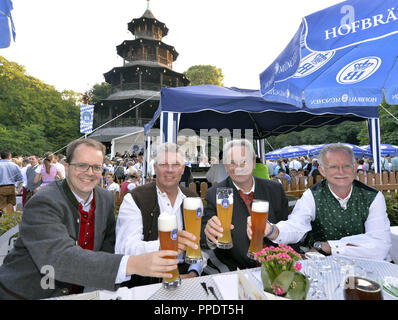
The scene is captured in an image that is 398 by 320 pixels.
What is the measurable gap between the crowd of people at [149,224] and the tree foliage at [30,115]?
2909 cm

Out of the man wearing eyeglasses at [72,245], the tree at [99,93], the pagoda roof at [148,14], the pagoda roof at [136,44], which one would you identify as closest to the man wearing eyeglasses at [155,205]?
the man wearing eyeglasses at [72,245]

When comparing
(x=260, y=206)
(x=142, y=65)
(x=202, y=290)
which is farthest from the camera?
(x=142, y=65)

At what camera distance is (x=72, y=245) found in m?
1.23

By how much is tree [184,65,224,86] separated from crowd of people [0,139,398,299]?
34.6 meters

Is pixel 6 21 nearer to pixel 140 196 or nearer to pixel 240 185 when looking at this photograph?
pixel 140 196

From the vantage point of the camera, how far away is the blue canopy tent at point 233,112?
477cm

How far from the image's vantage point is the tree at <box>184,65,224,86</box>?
35.1m

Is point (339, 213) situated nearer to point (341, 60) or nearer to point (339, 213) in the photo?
point (339, 213)

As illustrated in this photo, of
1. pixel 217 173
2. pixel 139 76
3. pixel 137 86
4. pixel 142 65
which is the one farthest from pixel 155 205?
pixel 139 76

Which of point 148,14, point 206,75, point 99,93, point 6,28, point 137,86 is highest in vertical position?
point 148,14

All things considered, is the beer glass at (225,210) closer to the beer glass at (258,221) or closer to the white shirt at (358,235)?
the beer glass at (258,221)

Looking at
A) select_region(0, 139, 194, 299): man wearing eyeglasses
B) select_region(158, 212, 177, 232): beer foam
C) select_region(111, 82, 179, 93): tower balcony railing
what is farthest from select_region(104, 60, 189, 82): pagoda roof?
select_region(158, 212, 177, 232): beer foam

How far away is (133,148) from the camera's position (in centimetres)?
2362

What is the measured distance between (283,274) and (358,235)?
1.19 m
